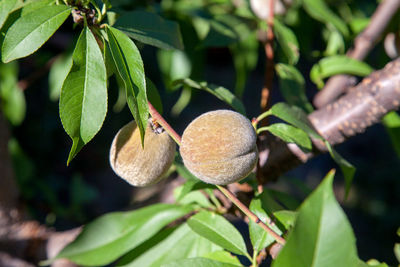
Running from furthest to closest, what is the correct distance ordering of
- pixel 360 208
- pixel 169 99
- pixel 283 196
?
1. pixel 169 99
2. pixel 360 208
3. pixel 283 196

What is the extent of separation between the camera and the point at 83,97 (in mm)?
505

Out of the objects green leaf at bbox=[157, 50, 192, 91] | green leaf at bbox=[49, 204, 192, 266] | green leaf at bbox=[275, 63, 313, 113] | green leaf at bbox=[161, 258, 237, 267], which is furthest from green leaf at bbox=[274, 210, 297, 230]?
green leaf at bbox=[157, 50, 192, 91]

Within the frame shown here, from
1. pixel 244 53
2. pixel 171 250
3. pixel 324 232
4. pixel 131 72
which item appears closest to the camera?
pixel 324 232

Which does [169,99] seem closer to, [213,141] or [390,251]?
[390,251]

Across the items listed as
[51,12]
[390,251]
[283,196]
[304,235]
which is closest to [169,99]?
[390,251]

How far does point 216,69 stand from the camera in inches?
148

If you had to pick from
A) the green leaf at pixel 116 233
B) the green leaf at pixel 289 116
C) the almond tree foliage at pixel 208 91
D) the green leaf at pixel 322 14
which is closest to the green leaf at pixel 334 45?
the almond tree foliage at pixel 208 91

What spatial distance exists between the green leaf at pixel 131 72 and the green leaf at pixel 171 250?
0.33 metres

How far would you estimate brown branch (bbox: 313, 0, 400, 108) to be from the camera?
3.22 ft

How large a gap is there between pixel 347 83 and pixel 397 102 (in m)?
0.26

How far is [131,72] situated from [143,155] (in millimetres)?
144

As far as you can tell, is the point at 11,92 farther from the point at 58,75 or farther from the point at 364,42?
the point at 364,42

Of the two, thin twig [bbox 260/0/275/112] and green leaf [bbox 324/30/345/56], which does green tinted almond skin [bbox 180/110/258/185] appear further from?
green leaf [bbox 324/30/345/56]

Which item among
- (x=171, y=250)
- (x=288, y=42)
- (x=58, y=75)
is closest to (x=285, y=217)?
(x=171, y=250)
